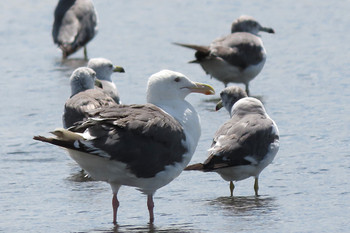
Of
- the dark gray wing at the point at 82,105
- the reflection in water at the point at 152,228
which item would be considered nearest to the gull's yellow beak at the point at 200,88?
the reflection in water at the point at 152,228

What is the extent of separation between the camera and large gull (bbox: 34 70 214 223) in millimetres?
6923

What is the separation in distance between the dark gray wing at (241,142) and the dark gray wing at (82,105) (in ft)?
5.04

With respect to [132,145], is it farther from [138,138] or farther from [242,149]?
[242,149]

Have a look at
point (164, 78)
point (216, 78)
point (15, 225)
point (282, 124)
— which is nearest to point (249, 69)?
point (216, 78)

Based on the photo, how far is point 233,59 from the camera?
1324 cm

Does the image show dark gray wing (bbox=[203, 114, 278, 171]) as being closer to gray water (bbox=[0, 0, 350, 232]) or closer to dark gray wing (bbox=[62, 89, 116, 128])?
gray water (bbox=[0, 0, 350, 232])

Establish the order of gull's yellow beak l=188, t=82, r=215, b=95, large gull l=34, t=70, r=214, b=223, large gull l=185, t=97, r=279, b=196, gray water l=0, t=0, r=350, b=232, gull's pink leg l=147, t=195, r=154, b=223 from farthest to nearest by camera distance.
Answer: large gull l=185, t=97, r=279, b=196 < gull's yellow beak l=188, t=82, r=215, b=95 < gray water l=0, t=0, r=350, b=232 < gull's pink leg l=147, t=195, r=154, b=223 < large gull l=34, t=70, r=214, b=223

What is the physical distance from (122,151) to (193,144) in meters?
0.73

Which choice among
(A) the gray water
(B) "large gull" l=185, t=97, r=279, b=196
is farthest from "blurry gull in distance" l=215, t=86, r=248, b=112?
(B) "large gull" l=185, t=97, r=279, b=196

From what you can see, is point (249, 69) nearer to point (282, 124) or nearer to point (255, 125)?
point (282, 124)

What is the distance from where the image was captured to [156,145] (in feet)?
23.5

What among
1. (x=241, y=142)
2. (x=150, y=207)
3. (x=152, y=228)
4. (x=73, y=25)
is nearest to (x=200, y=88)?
(x=241, y=142)

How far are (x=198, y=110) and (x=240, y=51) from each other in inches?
63.0

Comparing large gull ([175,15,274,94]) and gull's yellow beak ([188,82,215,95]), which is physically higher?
gull's yellow beak ([188,82,215,95])
